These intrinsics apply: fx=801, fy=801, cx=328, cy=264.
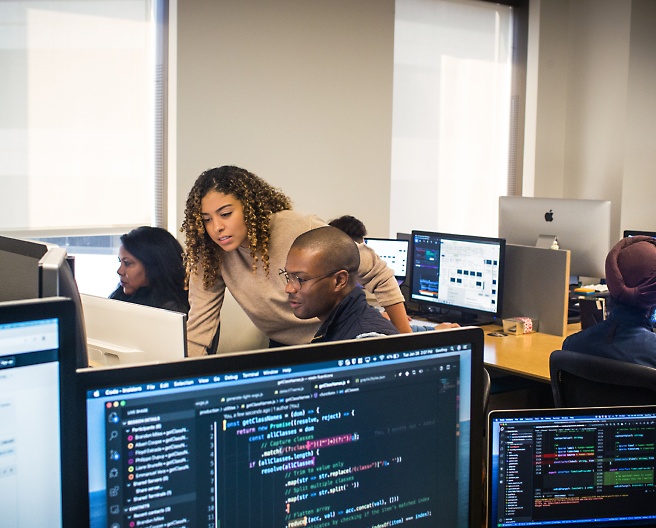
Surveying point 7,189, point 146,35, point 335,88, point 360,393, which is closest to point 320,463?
point 360,393

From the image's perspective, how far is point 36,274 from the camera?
1.27m

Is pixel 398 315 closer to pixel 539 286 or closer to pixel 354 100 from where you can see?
pixel 539 286

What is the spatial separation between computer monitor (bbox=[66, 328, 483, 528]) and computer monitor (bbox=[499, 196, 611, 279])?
3.38 m

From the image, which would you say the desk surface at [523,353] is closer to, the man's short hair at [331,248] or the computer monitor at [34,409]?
the man's short hair at [331,248]

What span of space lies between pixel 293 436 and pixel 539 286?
3.01 m

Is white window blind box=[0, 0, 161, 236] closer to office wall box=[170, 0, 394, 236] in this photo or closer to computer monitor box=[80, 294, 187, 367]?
office wall box=[170, 0, 394, 236]

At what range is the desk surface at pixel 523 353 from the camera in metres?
3.22

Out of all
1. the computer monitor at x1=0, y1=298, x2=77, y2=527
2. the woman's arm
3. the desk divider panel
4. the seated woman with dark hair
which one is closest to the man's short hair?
the computer monitor at x1=0, y1=298, x2=77, y2=527

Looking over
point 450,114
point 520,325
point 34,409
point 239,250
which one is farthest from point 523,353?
point 450,114

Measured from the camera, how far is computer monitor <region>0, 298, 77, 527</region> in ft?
2.93

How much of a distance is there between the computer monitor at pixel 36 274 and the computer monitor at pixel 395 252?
3357mm

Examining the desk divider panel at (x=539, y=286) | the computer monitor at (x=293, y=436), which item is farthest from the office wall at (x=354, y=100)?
the computer monitor at (x=293, y=436)

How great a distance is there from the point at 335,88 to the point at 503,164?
196 centimetres

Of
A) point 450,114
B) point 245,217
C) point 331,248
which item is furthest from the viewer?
point 450,114
